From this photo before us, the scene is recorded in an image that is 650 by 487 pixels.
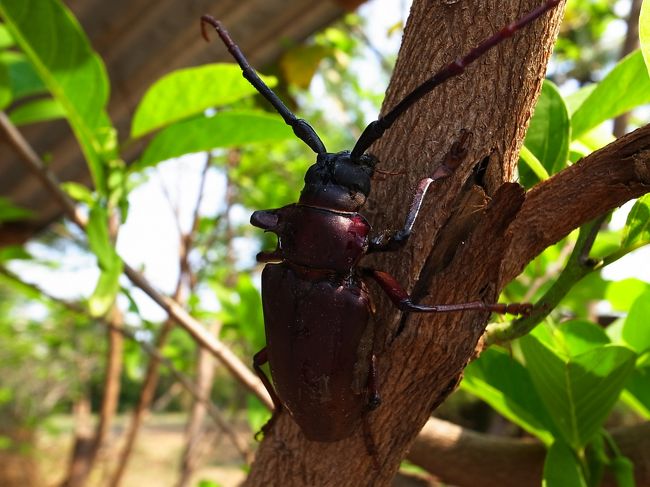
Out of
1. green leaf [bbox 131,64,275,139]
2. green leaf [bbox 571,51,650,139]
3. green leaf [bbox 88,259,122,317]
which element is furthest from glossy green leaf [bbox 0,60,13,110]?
green leaf [bbox 571,51,650,139]

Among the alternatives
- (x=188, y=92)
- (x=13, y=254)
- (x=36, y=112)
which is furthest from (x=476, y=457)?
(x=13, y=254)

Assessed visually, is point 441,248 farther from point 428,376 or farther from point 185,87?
point 185,87

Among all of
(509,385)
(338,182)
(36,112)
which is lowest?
(509,385)

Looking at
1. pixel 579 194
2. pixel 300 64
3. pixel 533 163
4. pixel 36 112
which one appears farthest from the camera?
pixel 300 64

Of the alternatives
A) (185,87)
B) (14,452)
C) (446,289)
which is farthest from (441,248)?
(14,452)

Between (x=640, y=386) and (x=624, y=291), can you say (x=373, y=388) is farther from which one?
(x=624, y=291)
